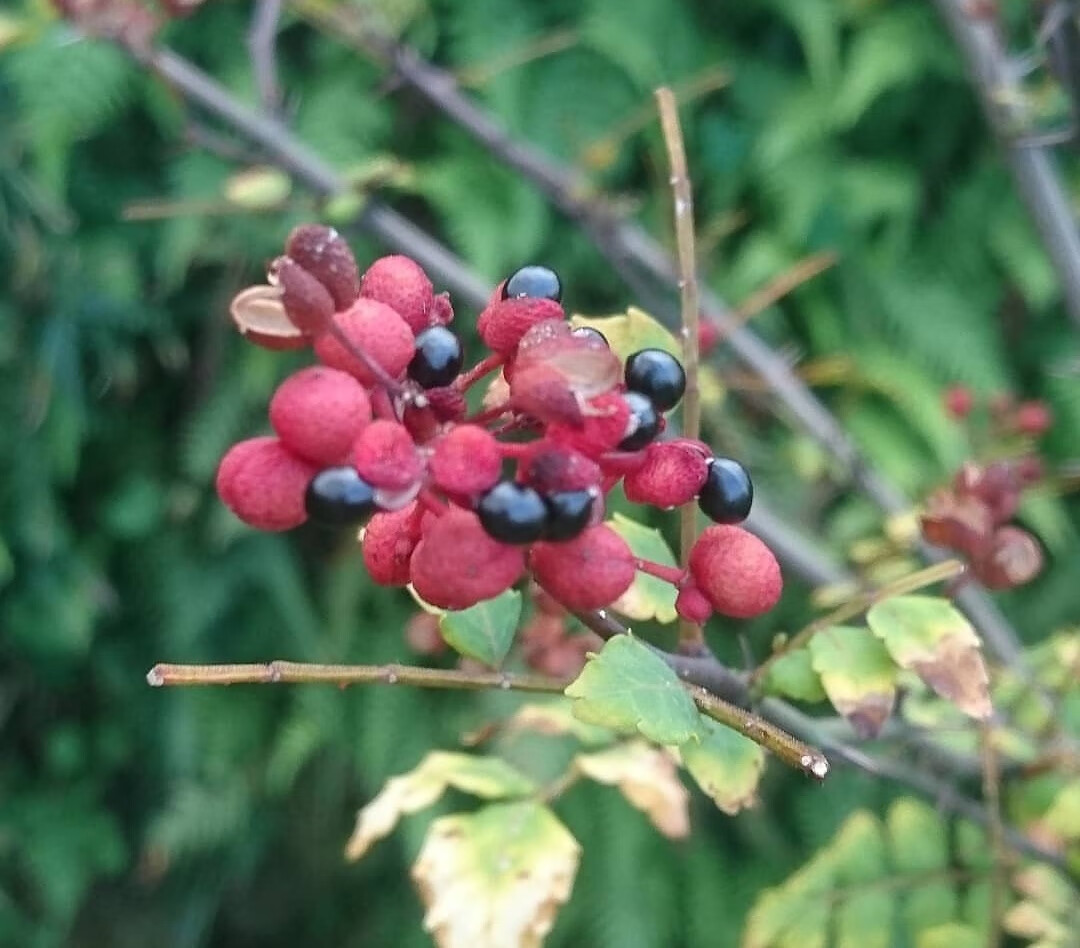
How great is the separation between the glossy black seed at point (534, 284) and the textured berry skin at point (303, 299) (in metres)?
0.10

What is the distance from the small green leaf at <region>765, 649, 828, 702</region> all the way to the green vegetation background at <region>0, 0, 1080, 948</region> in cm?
109

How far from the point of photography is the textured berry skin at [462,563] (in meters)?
0.38

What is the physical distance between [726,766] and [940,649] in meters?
0.12

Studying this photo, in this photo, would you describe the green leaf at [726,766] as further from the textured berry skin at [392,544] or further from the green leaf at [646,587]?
the textured berry skin at [392,544]

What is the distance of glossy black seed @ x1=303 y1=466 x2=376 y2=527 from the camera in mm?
363

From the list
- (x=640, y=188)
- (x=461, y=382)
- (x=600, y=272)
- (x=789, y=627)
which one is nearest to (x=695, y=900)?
(x=789, y=627)

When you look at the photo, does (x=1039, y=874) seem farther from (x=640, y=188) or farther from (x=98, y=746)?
(x=98, y=746)

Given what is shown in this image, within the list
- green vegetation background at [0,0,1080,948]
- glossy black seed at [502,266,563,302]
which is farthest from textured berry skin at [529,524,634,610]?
green vegetation background at [0,0,1080,948]

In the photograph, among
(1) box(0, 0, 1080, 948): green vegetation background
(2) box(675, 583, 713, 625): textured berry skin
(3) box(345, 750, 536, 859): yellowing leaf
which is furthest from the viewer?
(1) box(0, 0, 1080, 948): green vegetation background

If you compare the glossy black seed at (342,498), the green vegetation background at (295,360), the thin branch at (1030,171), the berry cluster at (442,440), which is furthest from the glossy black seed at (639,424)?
the green vegetation background at (295,360)

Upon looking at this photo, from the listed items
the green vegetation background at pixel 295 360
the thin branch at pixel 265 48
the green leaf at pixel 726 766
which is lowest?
the green vegetation background at pixel 295 360

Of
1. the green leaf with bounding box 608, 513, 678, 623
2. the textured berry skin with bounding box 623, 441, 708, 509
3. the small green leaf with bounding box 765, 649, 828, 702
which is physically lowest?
the green leaf with bounding box 608, 513, 678, 623

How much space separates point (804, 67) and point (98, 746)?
1634mm

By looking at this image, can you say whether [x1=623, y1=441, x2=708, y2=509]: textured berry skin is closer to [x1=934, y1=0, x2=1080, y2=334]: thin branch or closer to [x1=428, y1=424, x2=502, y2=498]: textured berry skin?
[x1=428, y1=424, x2=502, y2=498]: textured berry skin
